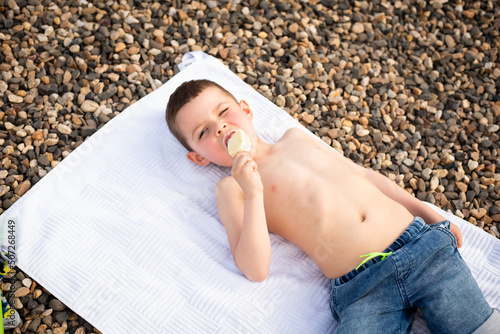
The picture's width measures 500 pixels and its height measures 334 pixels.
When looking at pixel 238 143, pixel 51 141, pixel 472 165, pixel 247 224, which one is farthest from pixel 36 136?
pixel 472 165

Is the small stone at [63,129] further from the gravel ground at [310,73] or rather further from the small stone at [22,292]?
the small stone at [22,292]

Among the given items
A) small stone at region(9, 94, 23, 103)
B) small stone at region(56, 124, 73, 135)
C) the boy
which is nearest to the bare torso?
the boy

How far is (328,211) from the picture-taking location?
2012mm

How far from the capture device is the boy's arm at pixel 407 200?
219 centimetres

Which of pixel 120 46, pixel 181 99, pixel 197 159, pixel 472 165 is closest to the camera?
pixel 181 99

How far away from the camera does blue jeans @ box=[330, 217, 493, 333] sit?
1.78 m

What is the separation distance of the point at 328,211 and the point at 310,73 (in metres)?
1.19

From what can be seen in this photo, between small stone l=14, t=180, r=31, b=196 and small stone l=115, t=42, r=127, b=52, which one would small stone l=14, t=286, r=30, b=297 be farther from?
small stone l=115, t=42, r=127, b=52

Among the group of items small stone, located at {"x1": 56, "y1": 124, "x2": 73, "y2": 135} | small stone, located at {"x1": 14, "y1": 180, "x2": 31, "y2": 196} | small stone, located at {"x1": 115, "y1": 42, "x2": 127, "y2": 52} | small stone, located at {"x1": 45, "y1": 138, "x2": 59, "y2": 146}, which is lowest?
small stone, located at {"x1": 14, "y1": 180, "x2": 31, "y2": 196}

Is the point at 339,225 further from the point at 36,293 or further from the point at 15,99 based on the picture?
the point at 15,99

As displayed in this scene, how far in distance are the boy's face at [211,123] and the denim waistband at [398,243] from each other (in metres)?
0.74

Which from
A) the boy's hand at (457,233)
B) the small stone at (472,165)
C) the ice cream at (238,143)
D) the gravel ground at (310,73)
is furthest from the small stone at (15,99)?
the small stone at (472,165)

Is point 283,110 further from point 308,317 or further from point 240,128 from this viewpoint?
point 308,317

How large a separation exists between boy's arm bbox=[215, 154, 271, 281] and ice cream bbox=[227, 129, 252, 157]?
0.14m
